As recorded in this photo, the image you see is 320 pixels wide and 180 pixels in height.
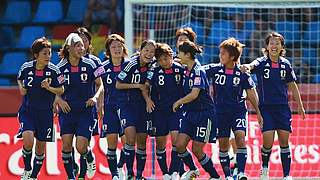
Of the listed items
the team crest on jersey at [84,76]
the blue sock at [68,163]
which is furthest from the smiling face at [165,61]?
the blue sock at [68,163]

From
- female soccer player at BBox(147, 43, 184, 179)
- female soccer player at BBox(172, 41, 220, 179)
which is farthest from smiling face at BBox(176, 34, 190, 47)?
female soccer player at BBox(172, 41, 220, 179)

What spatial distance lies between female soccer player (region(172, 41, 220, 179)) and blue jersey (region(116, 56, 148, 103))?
63 centimetres

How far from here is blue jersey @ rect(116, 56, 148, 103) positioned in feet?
37.1

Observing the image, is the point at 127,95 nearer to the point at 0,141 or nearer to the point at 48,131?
the point at 48,131

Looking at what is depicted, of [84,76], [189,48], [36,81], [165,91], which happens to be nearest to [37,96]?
[36,81]

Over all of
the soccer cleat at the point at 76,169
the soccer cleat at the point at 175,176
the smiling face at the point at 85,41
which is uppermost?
the smiling face at the point at 85,41

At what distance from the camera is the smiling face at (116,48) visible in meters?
11.5

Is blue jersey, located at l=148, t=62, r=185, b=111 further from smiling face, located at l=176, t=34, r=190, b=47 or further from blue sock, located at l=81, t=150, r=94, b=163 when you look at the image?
blue sock, located at l=81, t=150, r=94, b=163

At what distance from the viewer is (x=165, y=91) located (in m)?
11.4

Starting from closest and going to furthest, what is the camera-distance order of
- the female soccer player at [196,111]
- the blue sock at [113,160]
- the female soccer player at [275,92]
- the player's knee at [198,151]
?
the female soccer player at [196,111] < the player's knee at [198,151] < the female soccer player at [275,92] < the blue sock at [113,160]

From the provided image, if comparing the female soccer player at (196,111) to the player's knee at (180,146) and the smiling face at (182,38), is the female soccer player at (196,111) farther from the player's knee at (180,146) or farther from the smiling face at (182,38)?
the smiling face at (182,38)

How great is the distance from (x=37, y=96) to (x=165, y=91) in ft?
5.11

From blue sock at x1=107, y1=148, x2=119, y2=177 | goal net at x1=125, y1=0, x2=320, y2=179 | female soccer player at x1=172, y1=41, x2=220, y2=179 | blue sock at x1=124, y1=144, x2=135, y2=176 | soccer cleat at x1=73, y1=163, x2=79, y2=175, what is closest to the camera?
female soccer player at x1=172, y1=41, x2=220, y2=179

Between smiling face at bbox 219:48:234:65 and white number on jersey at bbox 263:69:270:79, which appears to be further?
white number on jersey at bbox 263:69:270:79
